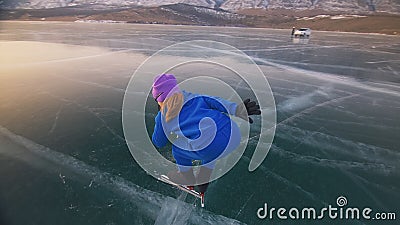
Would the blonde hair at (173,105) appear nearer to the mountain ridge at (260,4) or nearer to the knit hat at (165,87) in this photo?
the knit hat at (165,87)

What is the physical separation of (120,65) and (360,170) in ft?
22.1

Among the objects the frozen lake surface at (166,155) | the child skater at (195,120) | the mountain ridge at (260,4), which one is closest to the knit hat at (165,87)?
the child skater at (195,120)

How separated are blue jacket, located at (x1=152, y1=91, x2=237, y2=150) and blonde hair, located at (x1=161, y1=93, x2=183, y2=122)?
0.09 ft

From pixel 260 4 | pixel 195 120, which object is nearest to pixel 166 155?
pixel 195 120

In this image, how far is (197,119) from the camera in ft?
5.63

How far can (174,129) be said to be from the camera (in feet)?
5.91

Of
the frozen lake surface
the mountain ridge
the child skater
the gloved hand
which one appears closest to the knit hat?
the child skater

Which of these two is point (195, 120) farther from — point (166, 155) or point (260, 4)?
point (260, 4)

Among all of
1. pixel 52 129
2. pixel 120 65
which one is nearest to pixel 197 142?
pixel 52 129

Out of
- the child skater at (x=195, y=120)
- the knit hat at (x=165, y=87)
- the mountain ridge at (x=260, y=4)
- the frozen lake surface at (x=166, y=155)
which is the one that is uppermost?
the knit hat at (x=165, y=87)

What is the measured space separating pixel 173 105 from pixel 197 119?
17 centimetres

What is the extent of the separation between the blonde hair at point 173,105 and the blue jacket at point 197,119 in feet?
0.09

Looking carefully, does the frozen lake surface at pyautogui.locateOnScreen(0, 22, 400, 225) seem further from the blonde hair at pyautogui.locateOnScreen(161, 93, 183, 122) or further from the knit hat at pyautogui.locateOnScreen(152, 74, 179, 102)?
the knit hat at pyautogui.locateOnScreen(152, 74, 179, 102)

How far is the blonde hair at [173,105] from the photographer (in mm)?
1703
